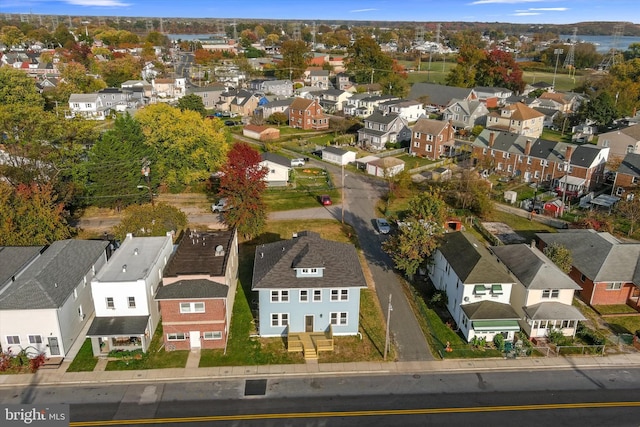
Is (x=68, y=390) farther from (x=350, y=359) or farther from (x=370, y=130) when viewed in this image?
(x=370, y=130)

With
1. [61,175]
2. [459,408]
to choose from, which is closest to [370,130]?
[61,175]

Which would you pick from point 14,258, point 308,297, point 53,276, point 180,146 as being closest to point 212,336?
point 308,297

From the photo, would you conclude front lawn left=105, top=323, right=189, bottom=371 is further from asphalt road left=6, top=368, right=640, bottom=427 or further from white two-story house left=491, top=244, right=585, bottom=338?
white two-story house left=491, top=244, right=585, bottom=338

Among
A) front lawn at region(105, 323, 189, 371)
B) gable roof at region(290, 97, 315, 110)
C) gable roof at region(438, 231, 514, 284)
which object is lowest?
front lawn at region(105, 323, 189, 371)

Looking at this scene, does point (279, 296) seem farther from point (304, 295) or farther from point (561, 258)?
point (561, 258)

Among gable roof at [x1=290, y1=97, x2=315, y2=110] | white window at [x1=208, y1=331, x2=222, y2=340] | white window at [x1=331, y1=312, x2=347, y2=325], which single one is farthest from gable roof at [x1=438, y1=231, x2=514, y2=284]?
gable roof at [x1=290, y1=97, x2=315, y2=110]

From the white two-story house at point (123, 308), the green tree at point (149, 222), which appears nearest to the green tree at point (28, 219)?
the green tree at point (149, 222)

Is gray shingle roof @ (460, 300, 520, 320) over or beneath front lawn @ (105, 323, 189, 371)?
Answer: over
